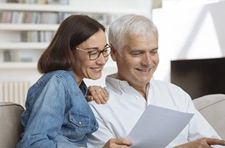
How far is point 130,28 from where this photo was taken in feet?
5.70

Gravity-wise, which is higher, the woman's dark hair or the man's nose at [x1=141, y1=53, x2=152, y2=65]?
the woman's dark hair

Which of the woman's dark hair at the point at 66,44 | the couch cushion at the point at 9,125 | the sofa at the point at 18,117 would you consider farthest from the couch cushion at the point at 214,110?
the couch cushion at the point at 9,125

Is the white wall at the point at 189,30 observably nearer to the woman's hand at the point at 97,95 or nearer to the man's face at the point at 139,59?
the man's face at the point at 139,59

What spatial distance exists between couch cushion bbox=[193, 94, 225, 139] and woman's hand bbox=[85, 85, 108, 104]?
566 millimetres

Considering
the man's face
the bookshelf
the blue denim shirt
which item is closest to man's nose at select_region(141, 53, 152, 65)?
the man's face

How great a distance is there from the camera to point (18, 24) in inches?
208

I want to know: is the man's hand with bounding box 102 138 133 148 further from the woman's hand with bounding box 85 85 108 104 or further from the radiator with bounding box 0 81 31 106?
the radiator with bounding box 0 81 31 106

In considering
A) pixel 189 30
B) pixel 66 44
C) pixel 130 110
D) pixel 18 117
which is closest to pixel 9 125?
pixel 18 117

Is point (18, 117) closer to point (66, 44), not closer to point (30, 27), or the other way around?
point (66, 44)

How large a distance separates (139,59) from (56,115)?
0.59 m

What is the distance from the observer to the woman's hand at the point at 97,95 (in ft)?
5.60

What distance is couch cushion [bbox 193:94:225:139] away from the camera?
184 centimetres

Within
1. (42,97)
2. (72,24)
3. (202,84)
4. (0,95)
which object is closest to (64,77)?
(42,97)

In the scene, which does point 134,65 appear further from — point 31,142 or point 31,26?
point 31,26
